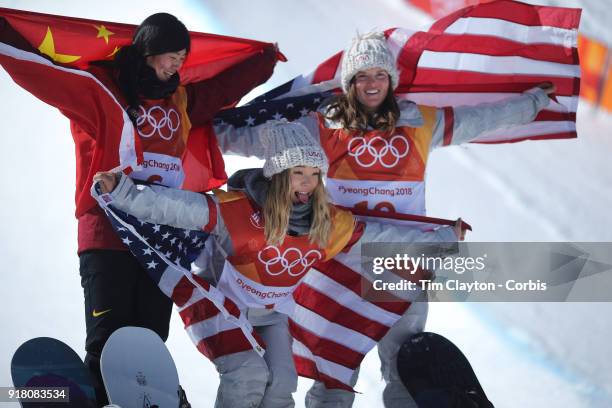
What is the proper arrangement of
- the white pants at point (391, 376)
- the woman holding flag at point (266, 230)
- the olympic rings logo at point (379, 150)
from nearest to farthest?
the woman holding flag at point (266, 230) < the white pants at point (391, 376) < the olympic rings logo at point (379, 150)

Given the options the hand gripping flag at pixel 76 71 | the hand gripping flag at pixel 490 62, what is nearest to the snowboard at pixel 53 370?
the hand gripping flag at pixel 76 71

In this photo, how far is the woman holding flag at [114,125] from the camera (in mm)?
4156

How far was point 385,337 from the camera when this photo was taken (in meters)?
4.59

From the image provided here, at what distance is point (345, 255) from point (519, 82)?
126cm

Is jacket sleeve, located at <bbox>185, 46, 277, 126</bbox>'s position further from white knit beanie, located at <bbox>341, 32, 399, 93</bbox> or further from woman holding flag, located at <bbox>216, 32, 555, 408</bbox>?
white knit beanie, located at <bbox>341, 32, 399, 93</bbox>

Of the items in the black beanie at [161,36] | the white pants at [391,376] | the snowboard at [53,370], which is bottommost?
the white pants at [391,376]

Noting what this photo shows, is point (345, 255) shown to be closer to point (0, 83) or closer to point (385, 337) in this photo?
point (385, 337)

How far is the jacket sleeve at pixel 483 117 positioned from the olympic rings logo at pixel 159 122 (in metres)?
1.13

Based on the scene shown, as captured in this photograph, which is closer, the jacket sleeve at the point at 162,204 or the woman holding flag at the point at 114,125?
the jacket sleeve at the point at 162,204

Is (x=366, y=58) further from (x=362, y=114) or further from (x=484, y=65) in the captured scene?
(x=484, y=65)

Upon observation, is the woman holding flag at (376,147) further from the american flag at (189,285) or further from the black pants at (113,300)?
the black pants at (113,300)

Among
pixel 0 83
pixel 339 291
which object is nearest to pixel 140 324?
pixel 339 291

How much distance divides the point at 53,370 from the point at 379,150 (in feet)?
5.33

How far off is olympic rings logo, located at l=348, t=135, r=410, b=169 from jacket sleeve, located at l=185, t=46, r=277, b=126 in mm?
613
